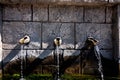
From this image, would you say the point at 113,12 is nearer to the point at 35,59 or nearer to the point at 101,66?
the point at 101,66

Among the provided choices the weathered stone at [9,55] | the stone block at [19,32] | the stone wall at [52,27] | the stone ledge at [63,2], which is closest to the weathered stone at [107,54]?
the stone wall at [52,27]

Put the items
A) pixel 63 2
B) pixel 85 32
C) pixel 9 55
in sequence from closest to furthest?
1. pixel 63 2
2. pixel 9 55
3. pixel 85 32

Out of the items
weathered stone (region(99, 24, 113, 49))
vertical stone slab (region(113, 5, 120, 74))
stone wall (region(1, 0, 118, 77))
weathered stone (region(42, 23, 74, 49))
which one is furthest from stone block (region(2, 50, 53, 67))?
vertical stone slab (region(113, 5, 120, 74))

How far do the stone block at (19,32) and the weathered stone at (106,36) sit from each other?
125 cm

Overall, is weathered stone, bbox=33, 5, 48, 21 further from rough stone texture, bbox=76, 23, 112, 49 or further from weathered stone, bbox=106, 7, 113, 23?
weathered stone, bbox=106, 7, 113, 23

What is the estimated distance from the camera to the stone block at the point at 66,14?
7227 millimetres

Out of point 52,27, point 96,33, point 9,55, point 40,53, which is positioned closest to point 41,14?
point 52,27

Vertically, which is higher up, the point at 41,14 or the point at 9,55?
the point at 41,14

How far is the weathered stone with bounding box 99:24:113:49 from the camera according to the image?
732 cm

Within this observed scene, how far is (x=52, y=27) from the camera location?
723 centimetres

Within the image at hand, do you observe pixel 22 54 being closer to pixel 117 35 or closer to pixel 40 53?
pixel 40 53

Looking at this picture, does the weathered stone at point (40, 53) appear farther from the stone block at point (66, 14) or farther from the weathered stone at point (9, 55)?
the stone block at point (66, 14)

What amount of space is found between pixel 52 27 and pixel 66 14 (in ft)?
1.23

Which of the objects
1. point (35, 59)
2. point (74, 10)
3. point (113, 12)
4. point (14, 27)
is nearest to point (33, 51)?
point (35, 59)
